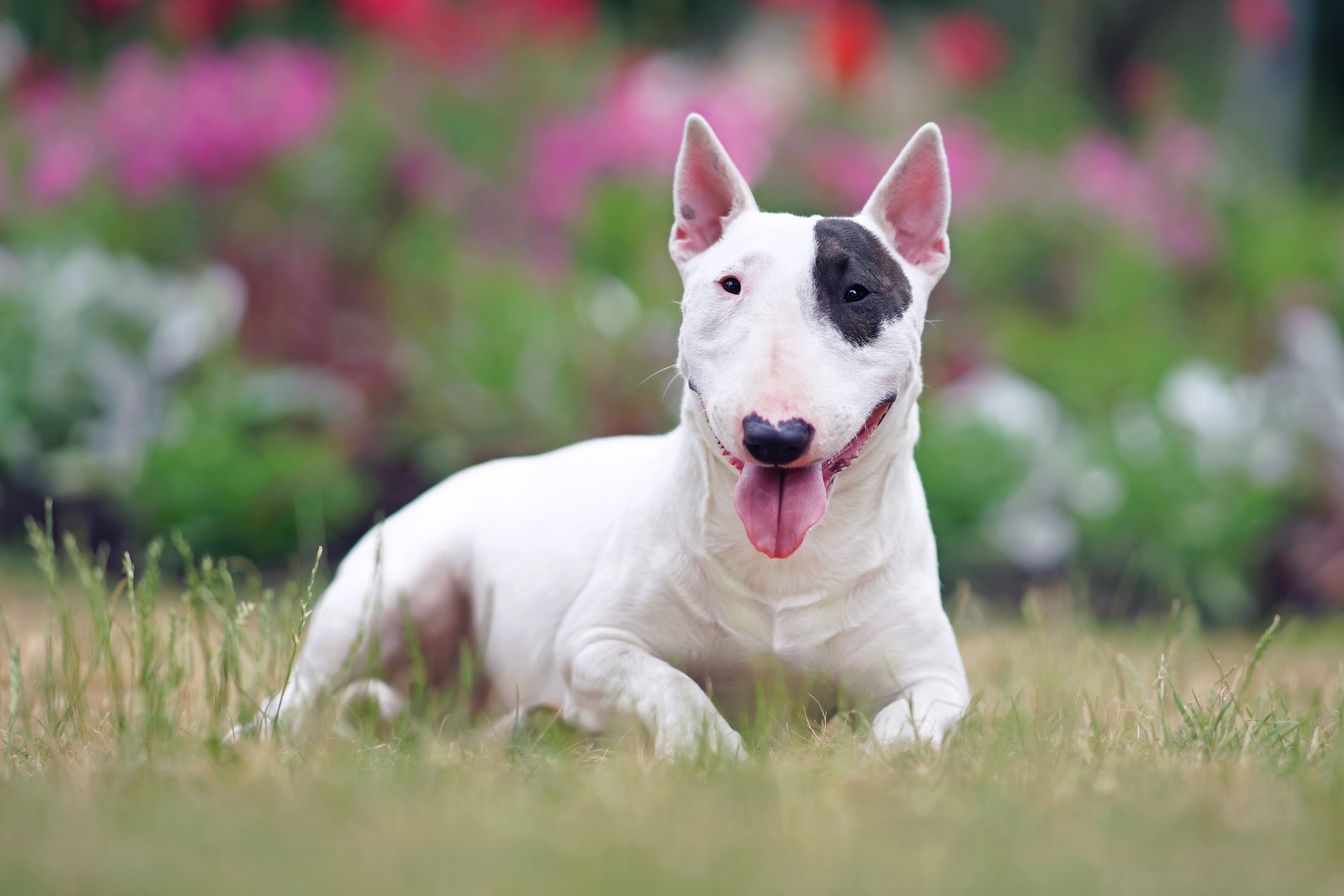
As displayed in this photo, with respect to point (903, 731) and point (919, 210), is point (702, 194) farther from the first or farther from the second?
point (903, 731)

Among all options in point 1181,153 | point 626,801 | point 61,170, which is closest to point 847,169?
point 1181,153

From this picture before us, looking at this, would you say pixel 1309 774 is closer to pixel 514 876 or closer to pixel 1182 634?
pixel 1182 634

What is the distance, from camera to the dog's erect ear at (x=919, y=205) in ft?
8.52

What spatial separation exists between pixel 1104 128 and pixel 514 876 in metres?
10.2

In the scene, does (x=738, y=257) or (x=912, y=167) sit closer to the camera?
(x=738, y=257)

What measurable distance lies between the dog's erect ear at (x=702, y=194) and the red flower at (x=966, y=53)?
5.51 m

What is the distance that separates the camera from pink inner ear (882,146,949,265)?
2613mm

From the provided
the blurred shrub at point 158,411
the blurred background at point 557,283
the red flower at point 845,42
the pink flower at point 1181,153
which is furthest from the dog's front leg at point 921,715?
the pink flower at point 1181,153

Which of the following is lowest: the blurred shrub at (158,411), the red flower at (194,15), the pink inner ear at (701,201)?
the blurred shrub at (158,411)

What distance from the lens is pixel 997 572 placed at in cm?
518

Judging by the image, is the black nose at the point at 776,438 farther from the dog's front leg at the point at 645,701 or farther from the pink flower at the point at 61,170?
the pink flower at the point at 61,170

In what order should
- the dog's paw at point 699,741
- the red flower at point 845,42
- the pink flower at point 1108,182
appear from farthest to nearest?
the pink flower at point 1108,182 → the red flower at point 845,42 → the dog's paw at point 699,741

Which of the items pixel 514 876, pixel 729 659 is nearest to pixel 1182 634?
pixel 729 659

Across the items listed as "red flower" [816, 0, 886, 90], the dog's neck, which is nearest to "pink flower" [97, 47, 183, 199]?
"red flower" [816, 0, 886, 90]
